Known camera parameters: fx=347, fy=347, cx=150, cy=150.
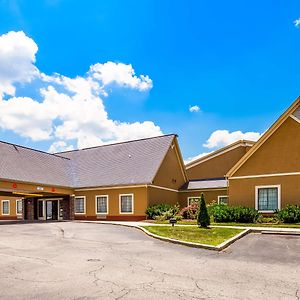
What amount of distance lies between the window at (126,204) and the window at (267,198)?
10863 mm

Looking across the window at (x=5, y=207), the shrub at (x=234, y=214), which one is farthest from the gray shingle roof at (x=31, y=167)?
the shrub at (x=234, y=214)

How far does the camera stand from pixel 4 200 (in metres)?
40.1

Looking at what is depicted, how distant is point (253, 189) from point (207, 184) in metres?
8.75

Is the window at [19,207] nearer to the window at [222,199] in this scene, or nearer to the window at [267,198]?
the window at [222,199]

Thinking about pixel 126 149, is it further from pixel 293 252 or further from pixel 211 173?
pixel 293 252

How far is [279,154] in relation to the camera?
24.1 metres

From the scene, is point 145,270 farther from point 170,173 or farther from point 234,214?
point 170,173

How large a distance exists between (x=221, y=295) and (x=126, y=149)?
29.8 m

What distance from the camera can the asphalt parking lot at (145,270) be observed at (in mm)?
6793

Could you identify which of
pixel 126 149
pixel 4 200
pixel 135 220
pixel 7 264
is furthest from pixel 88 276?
pixel 4 200

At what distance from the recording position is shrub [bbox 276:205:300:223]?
21266mm

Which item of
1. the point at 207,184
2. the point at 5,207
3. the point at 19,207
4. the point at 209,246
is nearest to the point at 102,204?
the point at 207,184

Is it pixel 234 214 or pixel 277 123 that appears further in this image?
pixel 277 123

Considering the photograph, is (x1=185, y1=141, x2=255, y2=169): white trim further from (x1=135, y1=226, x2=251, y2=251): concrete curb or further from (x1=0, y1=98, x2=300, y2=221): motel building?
(x1=135, y1=226, x2=251, y2=251): concrete curb
